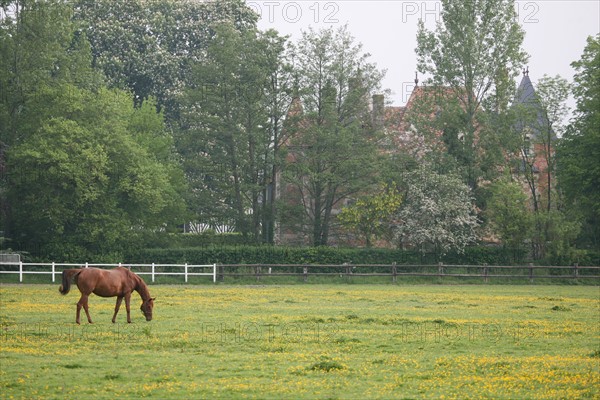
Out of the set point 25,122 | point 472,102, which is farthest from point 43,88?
point 472,102

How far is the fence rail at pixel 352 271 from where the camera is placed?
44.5 metres

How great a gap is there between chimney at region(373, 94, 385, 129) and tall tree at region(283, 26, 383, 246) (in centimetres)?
51

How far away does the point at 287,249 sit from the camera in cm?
5019

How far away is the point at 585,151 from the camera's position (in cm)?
5650

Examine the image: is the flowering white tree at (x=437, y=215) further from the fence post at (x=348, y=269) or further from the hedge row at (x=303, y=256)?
the fence post at (x=348, y=269)

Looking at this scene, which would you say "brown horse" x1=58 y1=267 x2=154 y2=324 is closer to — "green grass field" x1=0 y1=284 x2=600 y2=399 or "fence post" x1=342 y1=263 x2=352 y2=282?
"green grass field" x1=0 y1=284 x2=600 y2=399

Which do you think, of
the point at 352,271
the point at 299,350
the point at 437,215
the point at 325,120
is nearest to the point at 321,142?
the point at 325,120

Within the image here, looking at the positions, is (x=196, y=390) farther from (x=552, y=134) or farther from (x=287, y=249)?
(x=552, y=134)

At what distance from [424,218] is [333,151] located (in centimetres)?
795

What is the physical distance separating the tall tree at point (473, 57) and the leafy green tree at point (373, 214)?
18.7 feet

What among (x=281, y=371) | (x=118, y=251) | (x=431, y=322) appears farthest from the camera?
(x=118, y=251)

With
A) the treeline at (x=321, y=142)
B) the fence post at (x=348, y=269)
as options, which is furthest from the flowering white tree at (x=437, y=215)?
the fence post at (x=348, y=269)

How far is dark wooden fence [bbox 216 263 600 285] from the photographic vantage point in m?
46.0

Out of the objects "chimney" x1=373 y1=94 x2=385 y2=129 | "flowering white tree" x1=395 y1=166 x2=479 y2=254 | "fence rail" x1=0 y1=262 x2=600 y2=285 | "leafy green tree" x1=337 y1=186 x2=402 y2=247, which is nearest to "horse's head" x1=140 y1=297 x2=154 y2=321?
"fence rail" x1=0 y1=262 x2=600 y2=285
